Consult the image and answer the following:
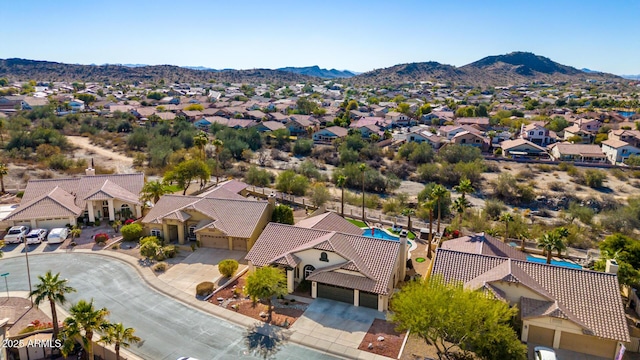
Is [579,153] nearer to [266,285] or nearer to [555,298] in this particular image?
[555,298]

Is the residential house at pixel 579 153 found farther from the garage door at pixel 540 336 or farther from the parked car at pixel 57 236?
the parked car at pixel 57 236

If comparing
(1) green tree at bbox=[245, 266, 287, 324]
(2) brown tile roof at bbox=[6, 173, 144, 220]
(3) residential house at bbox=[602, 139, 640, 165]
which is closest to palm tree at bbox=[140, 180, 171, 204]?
(2) brown tile roof at bbox=[6, 173, 144, 220]

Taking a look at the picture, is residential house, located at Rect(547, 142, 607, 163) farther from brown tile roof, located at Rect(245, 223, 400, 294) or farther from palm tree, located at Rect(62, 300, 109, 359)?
palm tree, located at Rect(62, 300, 109, 359)

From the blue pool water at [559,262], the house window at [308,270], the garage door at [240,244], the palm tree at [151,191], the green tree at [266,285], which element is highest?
the palm tree at [151,191]

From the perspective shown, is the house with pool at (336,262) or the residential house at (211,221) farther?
the residential house at (211,221)

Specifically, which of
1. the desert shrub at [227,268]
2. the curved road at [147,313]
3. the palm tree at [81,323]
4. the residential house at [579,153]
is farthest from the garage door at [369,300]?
the residential house at [579,153]

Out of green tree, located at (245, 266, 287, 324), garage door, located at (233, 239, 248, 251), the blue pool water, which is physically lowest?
the blue pool water
